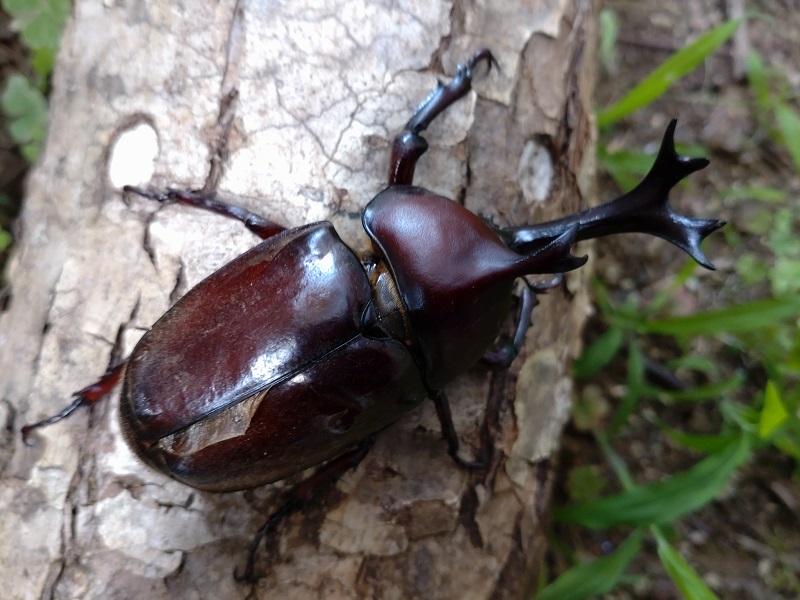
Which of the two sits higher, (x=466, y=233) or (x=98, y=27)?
(x=98, y=27)

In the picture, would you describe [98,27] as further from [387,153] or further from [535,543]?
[535,543]

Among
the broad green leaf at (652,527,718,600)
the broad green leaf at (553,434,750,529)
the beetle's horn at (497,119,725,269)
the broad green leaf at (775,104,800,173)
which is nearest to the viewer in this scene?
the beetle's horn at (497,119,725,269)

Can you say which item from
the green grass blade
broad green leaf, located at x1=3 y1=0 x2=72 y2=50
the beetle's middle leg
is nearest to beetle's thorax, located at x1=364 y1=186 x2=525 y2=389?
the beetle's middle leg

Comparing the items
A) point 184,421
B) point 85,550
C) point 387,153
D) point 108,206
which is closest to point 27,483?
point 85,550

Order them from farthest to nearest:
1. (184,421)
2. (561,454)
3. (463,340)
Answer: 1. (561,454)
2. (463,340)
3. (184,421)

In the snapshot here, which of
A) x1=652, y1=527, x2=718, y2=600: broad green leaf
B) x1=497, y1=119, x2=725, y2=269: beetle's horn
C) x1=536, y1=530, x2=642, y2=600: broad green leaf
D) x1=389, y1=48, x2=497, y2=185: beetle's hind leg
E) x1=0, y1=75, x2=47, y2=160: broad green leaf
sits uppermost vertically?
x1=0, y1=75, x2=47, y2=160: broad green leaf

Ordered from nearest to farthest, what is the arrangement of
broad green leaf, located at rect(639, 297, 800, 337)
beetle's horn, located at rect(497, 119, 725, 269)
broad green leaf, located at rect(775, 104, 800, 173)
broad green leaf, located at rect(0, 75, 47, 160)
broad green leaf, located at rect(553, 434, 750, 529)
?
beetle's horn, located at rect(497, 119, 725, 269) < broad green leaf, located at rect(553, 434, 750, 529) < broad green leaf, located at rect(639, 297, 800, 337) < broad green leaf, located at rect(0, 75, 47, 160) < broad green leaf, located at rect(775, 104, 800, 173)

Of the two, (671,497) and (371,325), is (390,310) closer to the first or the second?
(371,325)

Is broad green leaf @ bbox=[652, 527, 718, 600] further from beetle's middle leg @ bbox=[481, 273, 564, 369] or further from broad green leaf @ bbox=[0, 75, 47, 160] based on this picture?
broad green leaf @ bbox=[0, 75, 47, 160]
